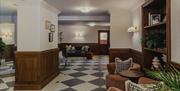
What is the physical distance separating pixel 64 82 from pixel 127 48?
8.27 ft

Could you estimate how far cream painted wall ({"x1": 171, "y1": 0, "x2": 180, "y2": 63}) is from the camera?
2.46m

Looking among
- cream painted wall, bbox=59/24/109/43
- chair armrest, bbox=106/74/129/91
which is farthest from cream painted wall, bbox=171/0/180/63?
cream painted wall, bbox=59/24/109/43

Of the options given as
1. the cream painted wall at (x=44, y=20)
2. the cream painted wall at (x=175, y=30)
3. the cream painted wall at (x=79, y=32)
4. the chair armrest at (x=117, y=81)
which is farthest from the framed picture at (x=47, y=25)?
the cream painted wall at (x=79, y=32)

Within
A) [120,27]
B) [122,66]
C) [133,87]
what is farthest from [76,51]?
[133,87]

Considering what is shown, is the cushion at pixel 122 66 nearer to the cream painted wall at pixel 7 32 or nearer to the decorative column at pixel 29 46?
the decorative column at pixel 29 46

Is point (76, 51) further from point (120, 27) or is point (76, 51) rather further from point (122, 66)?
point (122, 66)

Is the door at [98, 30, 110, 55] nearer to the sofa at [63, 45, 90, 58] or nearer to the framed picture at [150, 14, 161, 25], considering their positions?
the sofa at [63, 45, 90, 58]

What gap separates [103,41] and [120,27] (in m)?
8.46

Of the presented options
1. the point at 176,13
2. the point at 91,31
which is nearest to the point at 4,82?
the point at 176,13

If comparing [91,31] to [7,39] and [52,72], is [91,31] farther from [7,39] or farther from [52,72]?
[52,72]

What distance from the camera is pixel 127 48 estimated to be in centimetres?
655

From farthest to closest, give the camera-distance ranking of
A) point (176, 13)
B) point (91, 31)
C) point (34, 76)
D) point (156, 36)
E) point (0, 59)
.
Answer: point (91, 31), point (0, 59), point (34, 76), point (156, 36), point (176, 13)

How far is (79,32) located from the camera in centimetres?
1459

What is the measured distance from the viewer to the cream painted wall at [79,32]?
571 inches
